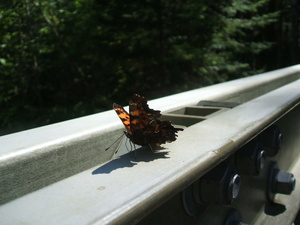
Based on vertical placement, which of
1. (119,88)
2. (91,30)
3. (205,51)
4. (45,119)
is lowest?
(45,119)

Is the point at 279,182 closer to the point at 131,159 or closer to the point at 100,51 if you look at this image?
the point at 131,159

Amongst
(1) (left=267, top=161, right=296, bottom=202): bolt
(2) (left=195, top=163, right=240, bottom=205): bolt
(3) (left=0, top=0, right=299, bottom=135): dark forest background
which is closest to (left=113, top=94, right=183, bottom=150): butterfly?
(2) (left=195, top=163, right=240, bottom=205): bolt

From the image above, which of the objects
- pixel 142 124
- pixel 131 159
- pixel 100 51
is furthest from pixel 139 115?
pixel 100 51

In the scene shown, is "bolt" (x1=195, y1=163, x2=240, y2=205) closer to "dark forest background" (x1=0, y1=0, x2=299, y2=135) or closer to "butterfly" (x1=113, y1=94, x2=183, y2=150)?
"butterfly" (x1=113, y1=94, x2=183, y2=150)

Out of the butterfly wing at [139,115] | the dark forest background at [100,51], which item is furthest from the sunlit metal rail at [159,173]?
the dark forest background at [100,51]

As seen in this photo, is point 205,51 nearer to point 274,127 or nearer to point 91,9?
point 91,9

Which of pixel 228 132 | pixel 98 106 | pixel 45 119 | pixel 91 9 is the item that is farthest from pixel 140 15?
pixel 228 132
